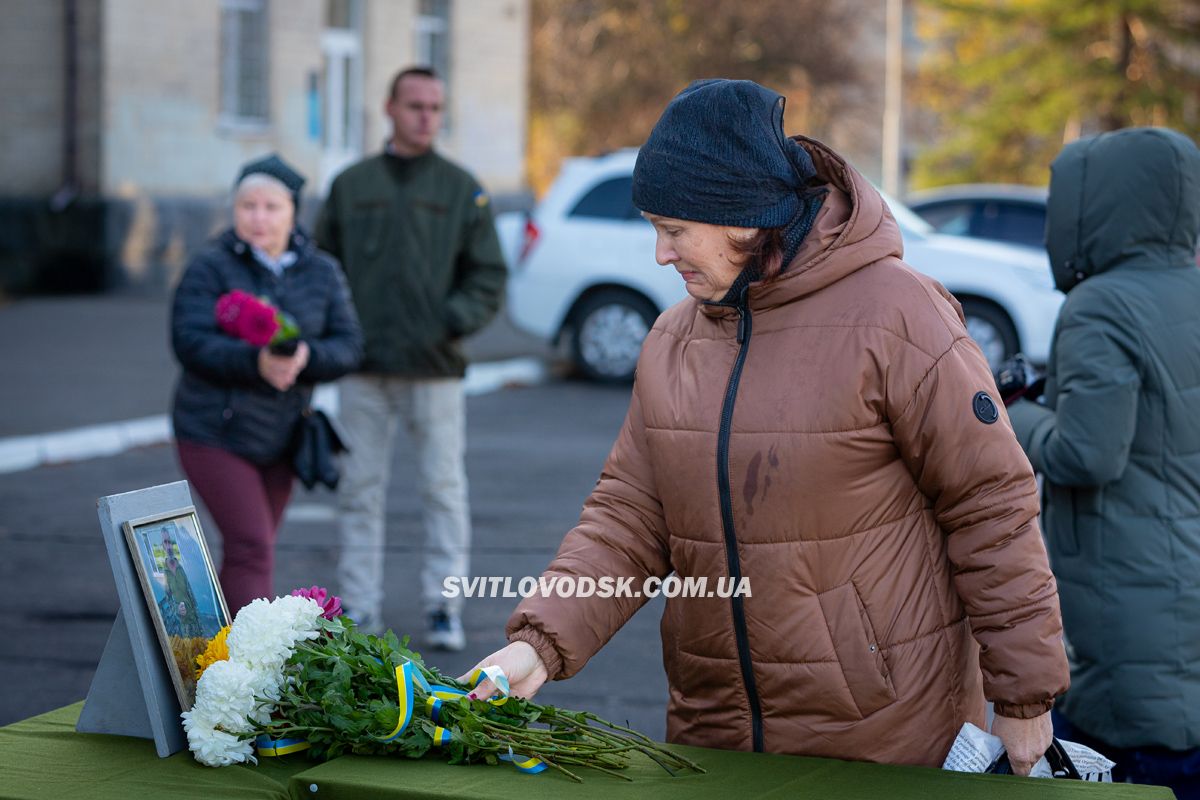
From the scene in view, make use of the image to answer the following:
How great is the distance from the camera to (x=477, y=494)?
34.0 feet

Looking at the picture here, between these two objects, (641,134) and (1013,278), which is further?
(641,134)

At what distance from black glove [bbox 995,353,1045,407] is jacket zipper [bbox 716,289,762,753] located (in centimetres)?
140

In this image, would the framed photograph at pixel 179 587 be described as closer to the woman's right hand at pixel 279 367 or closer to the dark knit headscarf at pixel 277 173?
the woman's right hand at pixel 279 367

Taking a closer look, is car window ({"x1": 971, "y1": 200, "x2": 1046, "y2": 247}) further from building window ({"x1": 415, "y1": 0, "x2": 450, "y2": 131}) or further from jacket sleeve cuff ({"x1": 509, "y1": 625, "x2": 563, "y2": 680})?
jacket sleeve cuff ({"x1": 509, "y1": 625, "x2": 563, "y2": 680})

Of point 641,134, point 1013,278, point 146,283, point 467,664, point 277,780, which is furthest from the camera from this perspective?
point 641,134

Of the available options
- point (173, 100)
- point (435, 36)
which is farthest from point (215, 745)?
point (435, 36)

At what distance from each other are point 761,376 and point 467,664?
373 cm

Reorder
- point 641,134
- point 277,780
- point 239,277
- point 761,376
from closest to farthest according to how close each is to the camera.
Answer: point 277,780
point 761,376
point 239,277
point 641,134

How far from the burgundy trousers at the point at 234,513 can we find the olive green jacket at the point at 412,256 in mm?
1378

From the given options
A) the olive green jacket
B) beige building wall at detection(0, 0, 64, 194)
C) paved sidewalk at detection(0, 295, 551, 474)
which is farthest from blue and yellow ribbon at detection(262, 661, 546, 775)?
beige building wall at detection(0, 0, 64, 194)

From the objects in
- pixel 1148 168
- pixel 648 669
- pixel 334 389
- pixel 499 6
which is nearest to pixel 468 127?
pixel 499 6

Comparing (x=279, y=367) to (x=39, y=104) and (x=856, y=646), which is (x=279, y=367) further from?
(x=39, y=104)

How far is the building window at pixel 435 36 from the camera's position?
27438mm

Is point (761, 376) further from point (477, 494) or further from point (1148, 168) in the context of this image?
point (477, 494)
